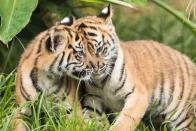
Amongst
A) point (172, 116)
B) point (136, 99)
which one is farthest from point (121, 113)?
point (172, 116)

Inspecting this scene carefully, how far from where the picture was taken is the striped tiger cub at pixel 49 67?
21.7ft

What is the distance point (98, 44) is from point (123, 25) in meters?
4.12

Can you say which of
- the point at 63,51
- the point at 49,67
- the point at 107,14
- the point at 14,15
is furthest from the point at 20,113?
the point at 107,14

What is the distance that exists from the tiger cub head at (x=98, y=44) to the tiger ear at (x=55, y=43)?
182mm

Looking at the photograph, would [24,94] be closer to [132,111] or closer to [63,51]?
[63,51]

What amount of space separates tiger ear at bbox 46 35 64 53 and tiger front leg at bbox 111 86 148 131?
0.82 m

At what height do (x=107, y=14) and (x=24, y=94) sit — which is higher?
(x=107, y=14)

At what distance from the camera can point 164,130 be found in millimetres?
7059

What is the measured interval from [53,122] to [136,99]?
0.77m

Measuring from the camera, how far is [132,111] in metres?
6.92

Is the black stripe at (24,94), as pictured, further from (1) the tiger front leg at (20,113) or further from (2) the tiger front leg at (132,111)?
(2) the tiger front leg at (132,111)

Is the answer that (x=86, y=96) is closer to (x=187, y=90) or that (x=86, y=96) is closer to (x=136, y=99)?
(x=136, y=99)

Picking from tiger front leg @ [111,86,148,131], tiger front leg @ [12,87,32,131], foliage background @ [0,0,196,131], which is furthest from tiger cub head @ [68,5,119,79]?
tiger front leg @ [12,87,32,131]

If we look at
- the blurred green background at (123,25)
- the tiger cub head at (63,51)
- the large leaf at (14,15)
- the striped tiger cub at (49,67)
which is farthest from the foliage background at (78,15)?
the large leaf at (14,15)
